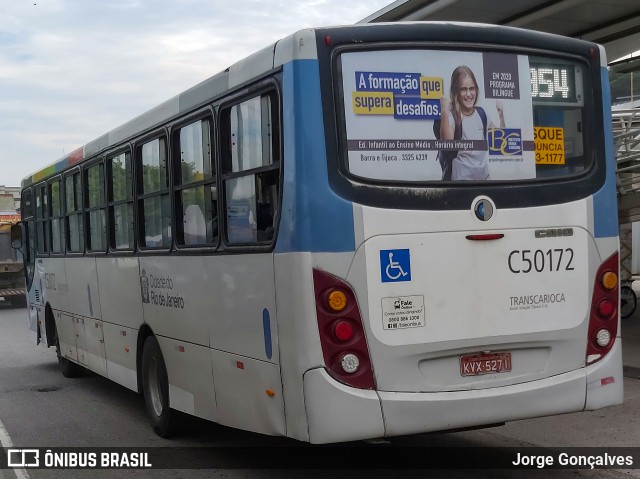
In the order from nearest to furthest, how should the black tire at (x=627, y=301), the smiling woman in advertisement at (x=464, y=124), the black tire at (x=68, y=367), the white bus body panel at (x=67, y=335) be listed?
the smiling woman in advertisement at (x=464, y=124)
the white bus body panel at (x=67, y=335)
the black tire at (x=68, y=367)
the black tire at (x=627, y=301)

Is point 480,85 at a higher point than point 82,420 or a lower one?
higher

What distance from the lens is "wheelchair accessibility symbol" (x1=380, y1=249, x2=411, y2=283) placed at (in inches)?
228

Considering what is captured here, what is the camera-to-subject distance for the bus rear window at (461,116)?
587 cm

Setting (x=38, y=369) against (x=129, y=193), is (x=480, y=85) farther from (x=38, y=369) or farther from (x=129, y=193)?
(x=38, y=369)

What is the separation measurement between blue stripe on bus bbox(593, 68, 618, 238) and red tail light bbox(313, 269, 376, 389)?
1.88 meters

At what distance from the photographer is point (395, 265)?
5812 mm

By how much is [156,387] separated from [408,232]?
3.85 meters

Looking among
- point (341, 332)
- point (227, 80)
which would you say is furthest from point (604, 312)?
point (227, 80)

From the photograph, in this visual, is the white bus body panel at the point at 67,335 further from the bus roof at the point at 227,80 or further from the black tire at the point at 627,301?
the black tire at the point at 627,301

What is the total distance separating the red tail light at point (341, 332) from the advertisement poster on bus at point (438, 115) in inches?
29.1

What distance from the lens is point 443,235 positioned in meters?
5.94

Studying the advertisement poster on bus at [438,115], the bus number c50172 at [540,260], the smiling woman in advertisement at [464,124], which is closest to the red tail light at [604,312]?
the bus number c50172 at [540,260]

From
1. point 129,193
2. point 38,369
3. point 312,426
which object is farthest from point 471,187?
point 38,369

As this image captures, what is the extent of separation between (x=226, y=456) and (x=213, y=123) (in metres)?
2.78
